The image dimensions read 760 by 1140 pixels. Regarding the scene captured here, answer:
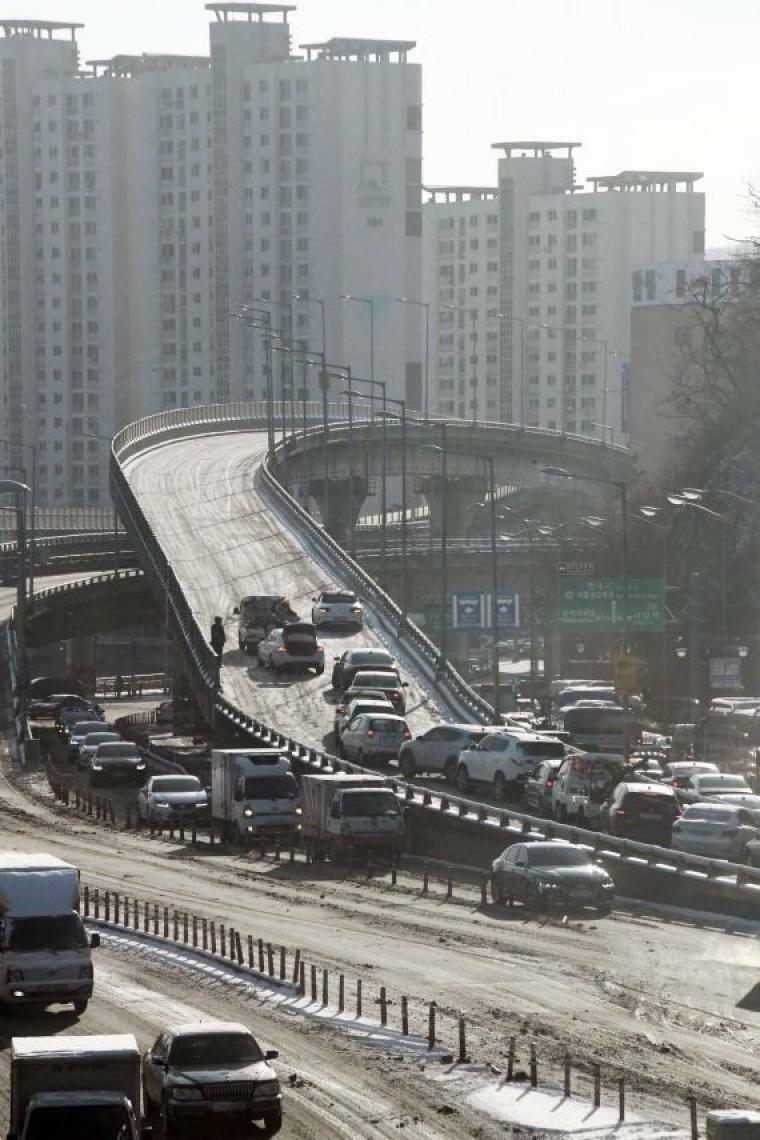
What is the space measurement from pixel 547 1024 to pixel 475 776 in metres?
27.0

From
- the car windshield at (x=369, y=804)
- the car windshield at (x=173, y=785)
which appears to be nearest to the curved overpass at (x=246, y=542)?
the car windshield at (x=173, y=785)

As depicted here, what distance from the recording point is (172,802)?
6153 centimetres

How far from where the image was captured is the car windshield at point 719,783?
54000 millimetres

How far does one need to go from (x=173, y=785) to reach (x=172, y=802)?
0.98 meters

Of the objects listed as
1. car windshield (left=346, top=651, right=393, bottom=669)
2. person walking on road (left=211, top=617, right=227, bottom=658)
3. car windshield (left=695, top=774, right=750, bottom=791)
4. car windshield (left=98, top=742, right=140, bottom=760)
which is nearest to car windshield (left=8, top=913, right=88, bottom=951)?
car windshield (left=695, top=774, right=750, bottom=791)

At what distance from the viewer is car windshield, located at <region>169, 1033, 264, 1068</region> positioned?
24047mm

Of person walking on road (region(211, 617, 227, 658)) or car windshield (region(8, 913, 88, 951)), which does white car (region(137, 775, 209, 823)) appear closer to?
person walking on road (region(211, 617, 227, 658))

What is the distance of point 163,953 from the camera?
37062 mm

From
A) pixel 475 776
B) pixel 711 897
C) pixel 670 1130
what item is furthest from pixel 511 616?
pixel 670 1130

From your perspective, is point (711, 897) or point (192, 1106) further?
point (711, 897)

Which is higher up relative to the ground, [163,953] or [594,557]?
[594,557]

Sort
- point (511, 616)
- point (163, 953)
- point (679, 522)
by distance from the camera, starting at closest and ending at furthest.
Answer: point (163, 953), point (511, 616), point (679, 522)

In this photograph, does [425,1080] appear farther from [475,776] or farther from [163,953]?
[475,776]

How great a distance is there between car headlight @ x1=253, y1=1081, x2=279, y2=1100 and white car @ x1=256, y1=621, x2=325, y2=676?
5742cm
